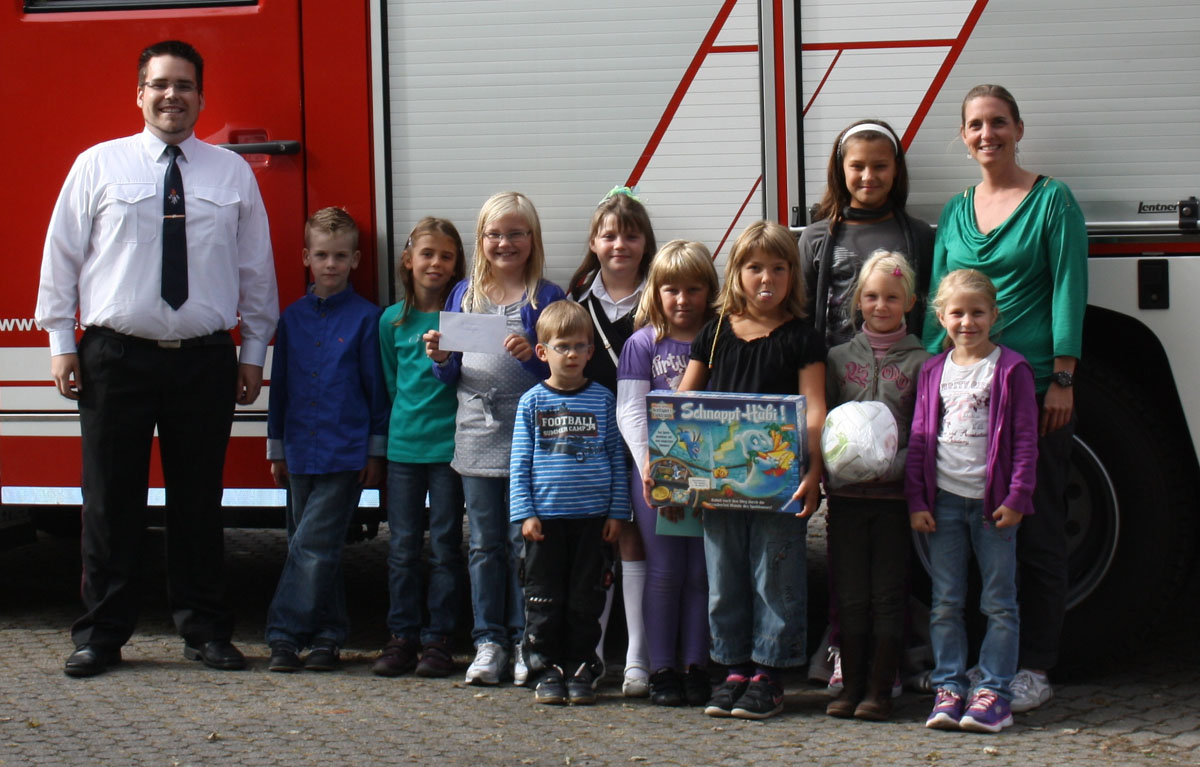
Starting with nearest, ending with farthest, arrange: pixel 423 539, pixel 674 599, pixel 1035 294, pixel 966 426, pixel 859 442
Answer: pixel 859 442, pixel 966 426, pixel 1035 294, pixel 674 599, pixel 423 539

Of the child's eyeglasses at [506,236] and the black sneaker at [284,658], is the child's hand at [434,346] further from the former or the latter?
the black sneaker at [284,658]

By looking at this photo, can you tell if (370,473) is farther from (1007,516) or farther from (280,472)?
(1007,516)

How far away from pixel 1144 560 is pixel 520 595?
6.75 ft

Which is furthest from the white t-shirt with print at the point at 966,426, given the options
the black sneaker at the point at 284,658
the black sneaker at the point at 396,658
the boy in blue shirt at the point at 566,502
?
the black sneaker at the point at 284,658

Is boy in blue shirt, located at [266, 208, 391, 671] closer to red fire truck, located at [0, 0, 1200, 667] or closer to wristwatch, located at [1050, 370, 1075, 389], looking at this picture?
red fire truck, located at [0, 0, 1200, 667]

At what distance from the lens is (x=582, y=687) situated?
167 inches

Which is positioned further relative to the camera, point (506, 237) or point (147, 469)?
point (147, 469)

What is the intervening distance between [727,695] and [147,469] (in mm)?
2147

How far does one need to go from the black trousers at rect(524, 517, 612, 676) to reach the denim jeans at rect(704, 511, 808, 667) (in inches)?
14.6

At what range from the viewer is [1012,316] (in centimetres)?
418

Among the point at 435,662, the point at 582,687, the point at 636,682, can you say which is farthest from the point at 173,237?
the point at 636,682

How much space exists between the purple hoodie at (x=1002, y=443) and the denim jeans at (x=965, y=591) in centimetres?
8

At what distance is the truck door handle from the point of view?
15.5ft

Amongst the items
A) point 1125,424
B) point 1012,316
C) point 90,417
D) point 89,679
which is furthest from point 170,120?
point 1125,424
